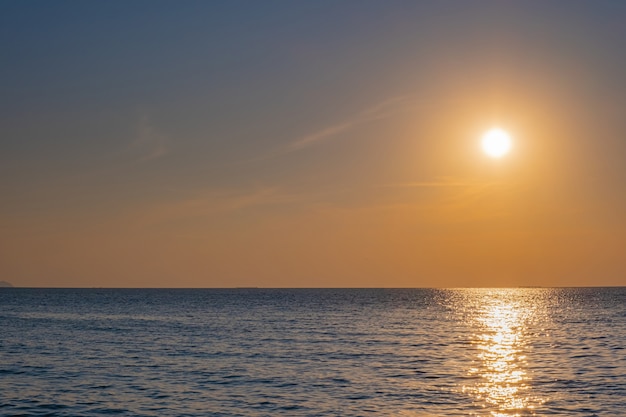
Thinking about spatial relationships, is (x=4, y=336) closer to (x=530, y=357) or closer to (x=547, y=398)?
(x=530, y=357)

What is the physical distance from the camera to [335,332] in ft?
277

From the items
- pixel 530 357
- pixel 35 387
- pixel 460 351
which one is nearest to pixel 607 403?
pixel 530 357

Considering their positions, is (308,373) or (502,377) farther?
(308,373)

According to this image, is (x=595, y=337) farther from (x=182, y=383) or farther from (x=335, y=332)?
(x=182, y=383)

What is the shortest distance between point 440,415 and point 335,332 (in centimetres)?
4945

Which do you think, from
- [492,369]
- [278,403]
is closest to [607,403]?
[492,369]

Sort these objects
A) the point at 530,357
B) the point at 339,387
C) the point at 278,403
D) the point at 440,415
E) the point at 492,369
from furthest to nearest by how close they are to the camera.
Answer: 1. the point at 530,357
2. the point at 492,369
3. the point at 339,387
4. the point at 278,403
5. the point at 440,415

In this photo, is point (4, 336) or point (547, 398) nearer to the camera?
point (547, 398)

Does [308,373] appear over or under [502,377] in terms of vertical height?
under

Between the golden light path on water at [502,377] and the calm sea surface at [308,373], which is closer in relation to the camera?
the calm sea surface at [308,373]

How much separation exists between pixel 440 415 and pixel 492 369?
1778cm

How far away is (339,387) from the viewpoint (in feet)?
142

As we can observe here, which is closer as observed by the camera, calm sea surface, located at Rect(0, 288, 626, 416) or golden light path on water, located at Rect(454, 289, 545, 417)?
calm sea surface, located at Rect(0, 288, 626, 416)

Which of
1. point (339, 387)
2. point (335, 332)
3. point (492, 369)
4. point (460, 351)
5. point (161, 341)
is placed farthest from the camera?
point (335, 332)
